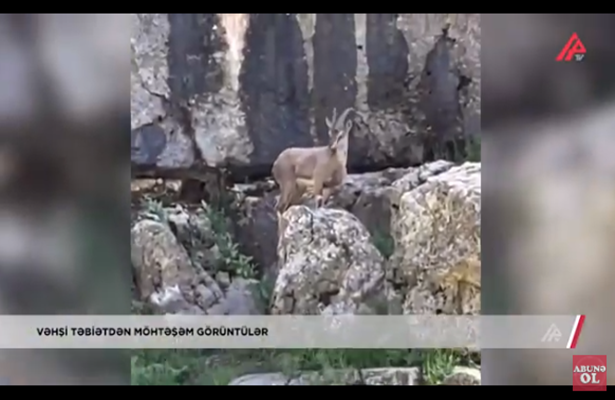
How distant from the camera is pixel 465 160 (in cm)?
145

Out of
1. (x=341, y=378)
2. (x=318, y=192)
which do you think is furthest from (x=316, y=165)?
(x=341, y=378)

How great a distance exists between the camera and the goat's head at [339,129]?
1458 mm

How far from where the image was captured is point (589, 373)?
1.47 m

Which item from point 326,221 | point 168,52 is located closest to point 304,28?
point 168,52

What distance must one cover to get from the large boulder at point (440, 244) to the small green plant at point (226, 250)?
1.01 feet

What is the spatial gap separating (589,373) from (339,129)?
0.75m

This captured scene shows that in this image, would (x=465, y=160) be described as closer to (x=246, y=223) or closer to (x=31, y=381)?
(x=246, y=223)

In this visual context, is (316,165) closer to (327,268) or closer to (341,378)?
(327,268)

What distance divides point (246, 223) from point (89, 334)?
410 mm

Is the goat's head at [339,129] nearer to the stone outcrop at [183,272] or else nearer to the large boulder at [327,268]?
the large boulder at [327,268]

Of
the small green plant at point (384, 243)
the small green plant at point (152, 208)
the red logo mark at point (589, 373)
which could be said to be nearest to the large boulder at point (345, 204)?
the small green plant at point (384, 243)

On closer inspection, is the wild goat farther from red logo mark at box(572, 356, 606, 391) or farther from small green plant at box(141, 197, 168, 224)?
red logo mark at box(572, 356, 606, 391)

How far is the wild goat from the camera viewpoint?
1456 mm

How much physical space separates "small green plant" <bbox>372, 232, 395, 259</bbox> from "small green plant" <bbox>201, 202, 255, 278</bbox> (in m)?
0.27
